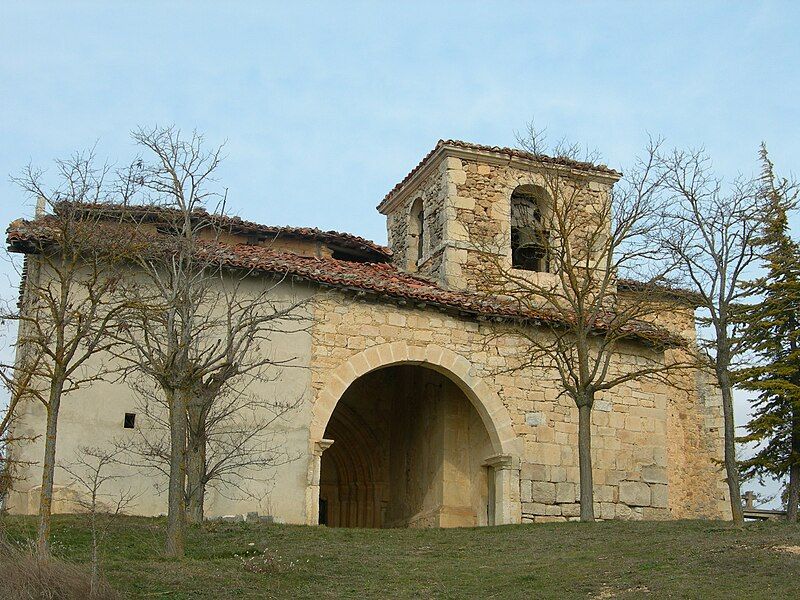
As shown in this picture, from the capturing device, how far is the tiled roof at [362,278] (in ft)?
56.3

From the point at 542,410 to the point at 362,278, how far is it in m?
4.10

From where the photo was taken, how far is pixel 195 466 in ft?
52.1

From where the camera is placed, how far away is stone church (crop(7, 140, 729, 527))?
17266 millimetres

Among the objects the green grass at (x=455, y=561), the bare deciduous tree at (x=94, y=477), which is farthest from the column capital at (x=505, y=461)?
the bare deciduous tree at (x=94, y=477)

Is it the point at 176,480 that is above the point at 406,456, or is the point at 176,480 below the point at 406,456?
below

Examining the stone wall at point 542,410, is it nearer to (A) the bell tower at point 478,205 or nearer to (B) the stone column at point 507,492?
(B) the stone column at point 507,492

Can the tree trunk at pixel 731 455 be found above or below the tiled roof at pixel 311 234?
below

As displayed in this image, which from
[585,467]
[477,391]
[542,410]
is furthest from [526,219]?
[585,467]

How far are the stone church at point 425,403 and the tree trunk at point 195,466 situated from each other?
0.84 meters

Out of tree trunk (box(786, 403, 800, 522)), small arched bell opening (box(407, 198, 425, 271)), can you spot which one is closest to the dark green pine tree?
tree trunk (box(786, 403, 800, 522))

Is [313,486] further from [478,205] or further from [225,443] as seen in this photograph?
[478,205]

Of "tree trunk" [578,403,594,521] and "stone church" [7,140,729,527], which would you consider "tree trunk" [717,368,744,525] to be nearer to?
"stone church" [7,140,729,527]

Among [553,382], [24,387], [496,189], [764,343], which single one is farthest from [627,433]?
[24,387]

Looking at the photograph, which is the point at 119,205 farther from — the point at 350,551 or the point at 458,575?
the point at 458,575
